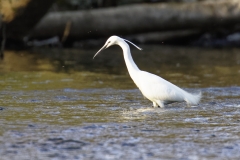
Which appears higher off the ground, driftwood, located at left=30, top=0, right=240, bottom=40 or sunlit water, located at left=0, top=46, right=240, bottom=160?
driftwood, located at left=30, top=0, right=240, bottom=40

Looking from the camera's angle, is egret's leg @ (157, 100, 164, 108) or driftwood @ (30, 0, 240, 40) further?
driftwood @ (30, 0, 240, 40)

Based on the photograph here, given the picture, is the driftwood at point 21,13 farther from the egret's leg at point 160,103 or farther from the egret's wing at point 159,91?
the egret's leg at point 160,103

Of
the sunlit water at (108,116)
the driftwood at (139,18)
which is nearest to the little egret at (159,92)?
the sunlit water at (108,116)

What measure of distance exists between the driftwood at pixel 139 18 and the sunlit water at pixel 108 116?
6274 millimetres

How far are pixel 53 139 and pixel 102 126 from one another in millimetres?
952

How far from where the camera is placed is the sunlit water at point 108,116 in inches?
242

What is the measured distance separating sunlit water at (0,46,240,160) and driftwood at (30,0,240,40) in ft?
20.6

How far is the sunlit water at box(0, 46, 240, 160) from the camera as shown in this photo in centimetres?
615

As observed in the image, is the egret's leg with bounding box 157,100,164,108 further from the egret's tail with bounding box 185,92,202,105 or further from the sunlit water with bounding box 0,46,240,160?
the egret's tail with bounding box 185,92,202,105

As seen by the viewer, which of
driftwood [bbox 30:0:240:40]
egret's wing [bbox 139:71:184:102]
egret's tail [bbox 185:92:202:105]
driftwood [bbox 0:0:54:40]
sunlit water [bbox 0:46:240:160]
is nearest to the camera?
sunlit water [bbox 0:46:240:160]

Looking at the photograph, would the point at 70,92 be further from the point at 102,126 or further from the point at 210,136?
the point at 210,136

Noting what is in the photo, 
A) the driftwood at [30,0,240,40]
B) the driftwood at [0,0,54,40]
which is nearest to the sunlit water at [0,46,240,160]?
the driftwood at [0,0,54,40]

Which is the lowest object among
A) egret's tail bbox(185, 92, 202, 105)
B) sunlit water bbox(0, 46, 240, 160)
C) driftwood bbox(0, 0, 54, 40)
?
sunlit water bbox(0, 46, 240, 160)

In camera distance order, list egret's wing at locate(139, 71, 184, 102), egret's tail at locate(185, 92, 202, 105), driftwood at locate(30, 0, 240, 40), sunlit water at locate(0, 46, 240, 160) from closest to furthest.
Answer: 1. sunlit water at locate(0, 46, 240, 160)
2. egret's wing at locate(139, 71, 184, 102)
3. egret's tail at locate(185, 92, 202, 105)
4. driftwood at locate(30, 0, 240, 40)
